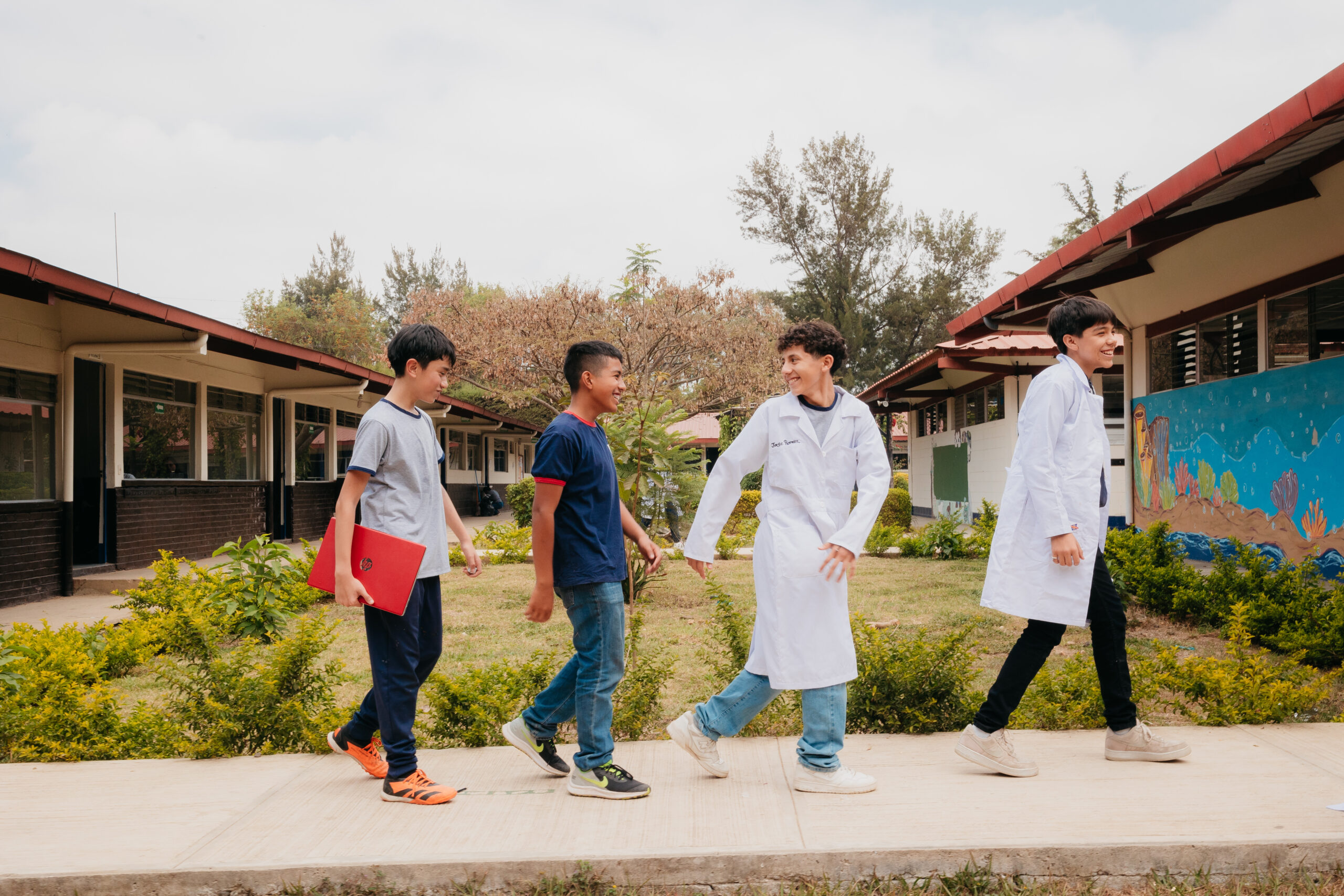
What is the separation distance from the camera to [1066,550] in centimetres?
350

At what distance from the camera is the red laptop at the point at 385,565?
3.38 meters

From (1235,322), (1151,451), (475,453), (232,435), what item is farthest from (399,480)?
(475,453)

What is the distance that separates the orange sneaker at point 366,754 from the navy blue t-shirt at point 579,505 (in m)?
1.16

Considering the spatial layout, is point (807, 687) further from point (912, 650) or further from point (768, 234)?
point (768, 234)

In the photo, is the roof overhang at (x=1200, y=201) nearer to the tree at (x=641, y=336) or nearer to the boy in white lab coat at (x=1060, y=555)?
the boy in white lab coat at (x=1060, y=555)

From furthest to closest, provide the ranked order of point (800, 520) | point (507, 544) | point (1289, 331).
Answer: point (507, 544) → point (1289, 331) → point (800, 520)

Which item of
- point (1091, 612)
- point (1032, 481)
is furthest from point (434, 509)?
point (1091, 612)

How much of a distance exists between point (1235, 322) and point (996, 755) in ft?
22.1

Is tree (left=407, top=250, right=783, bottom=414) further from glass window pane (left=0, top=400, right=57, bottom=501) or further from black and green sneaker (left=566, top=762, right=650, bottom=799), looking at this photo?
black and green sneaker (left=566, top=762, right=650, bottom=799)

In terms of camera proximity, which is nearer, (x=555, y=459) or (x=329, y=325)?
(x=555, y=459)

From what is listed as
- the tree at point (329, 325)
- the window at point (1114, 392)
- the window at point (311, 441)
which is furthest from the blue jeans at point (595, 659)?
the tree at point (329, 325)

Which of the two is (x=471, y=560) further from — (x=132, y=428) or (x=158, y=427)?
(x=158, y=427)

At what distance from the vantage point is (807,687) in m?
3.39

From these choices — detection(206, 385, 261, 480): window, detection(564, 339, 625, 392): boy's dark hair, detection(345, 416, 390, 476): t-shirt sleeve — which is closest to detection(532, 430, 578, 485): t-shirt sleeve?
detection(564, 339, 625, 392): boy's dark hair
